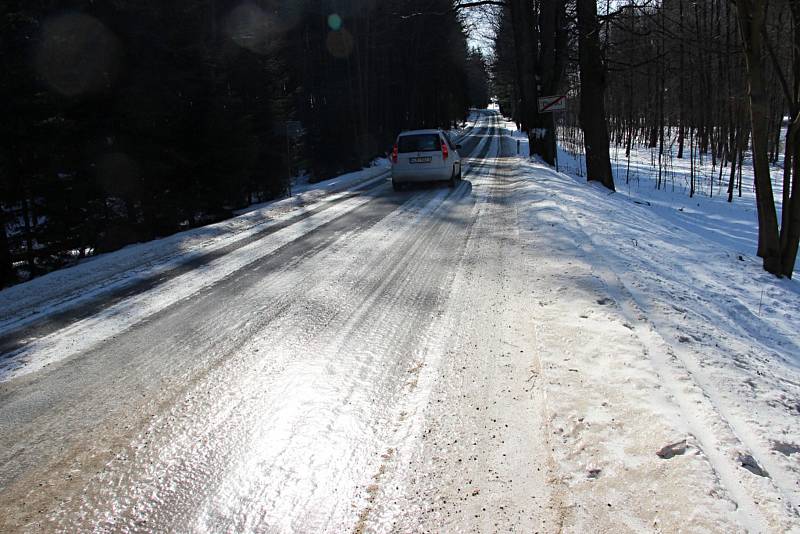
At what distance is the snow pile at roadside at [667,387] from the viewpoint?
8.26ft

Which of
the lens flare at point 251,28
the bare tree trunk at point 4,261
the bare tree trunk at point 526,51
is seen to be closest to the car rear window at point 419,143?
the bare tree trunk at point 4,261

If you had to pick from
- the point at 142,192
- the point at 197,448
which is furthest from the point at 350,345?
the point at 142,192

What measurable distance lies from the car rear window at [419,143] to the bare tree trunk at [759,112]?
8418 millimetres

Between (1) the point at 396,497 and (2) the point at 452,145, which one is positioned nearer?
(1) the point at 396,497

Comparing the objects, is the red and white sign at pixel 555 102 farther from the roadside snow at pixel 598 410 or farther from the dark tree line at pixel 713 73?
the roadside snow at pixel 598 410

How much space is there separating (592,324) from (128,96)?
13.6 metres

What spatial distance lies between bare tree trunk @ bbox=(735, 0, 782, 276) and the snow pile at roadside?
0.88 metres

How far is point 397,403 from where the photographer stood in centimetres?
358

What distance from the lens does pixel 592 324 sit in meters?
4.66

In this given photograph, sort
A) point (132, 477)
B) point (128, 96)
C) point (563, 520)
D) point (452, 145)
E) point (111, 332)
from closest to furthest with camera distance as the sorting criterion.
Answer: point (563, 520) < point (132, 477) < point (111, 332) < point (128, 96) < point (452, 145)

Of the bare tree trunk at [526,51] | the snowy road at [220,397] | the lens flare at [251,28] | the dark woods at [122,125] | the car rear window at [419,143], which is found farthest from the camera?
the bare tree trunk at [526,51]

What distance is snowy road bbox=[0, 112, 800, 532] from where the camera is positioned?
260 centimetres

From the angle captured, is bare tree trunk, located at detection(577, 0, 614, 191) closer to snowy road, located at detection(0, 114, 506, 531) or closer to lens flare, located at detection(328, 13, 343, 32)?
snowy road, located at detection(0, 114, 506, 531)

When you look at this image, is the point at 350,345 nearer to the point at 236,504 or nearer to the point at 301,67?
the point at 236,504
